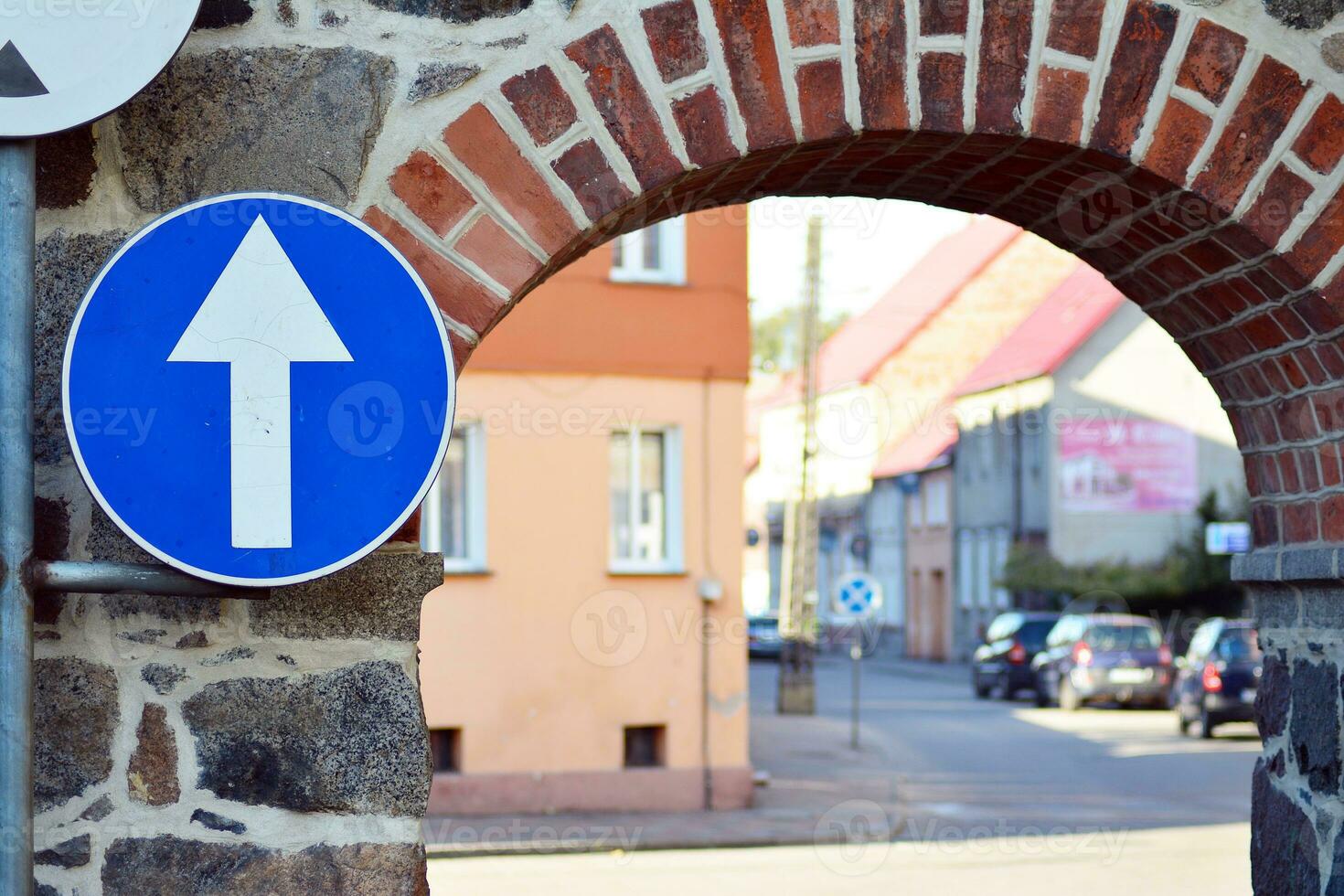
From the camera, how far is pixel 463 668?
14156mm

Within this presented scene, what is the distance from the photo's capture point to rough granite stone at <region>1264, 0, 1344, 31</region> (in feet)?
10.6

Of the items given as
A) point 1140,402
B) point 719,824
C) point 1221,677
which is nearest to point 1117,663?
point 1221,677

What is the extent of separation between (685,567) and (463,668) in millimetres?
2090

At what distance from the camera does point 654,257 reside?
14906mm

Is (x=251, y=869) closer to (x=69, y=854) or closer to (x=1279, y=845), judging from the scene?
(x=69, y=854)

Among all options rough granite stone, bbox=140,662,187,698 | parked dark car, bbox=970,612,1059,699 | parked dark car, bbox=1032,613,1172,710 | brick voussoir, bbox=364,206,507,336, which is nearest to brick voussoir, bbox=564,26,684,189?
brick voussoir, bbox=364,206,507,336

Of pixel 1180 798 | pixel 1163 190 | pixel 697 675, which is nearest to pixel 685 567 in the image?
pixel 697 675

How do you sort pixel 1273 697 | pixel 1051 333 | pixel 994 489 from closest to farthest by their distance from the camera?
pixel 1273 697
pixel 1051 333
pixel 994 489

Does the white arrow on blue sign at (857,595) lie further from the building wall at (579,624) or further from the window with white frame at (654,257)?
the window with white frame at (654,257)

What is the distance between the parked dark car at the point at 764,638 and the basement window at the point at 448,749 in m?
31.1

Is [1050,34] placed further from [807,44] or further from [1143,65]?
[807,44]

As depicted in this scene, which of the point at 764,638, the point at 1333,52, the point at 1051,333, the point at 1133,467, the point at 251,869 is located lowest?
the point at 764,638

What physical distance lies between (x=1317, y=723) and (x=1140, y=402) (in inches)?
1376

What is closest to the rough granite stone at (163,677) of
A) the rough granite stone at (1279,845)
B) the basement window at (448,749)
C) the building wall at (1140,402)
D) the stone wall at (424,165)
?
the stone wall at (424,165)
